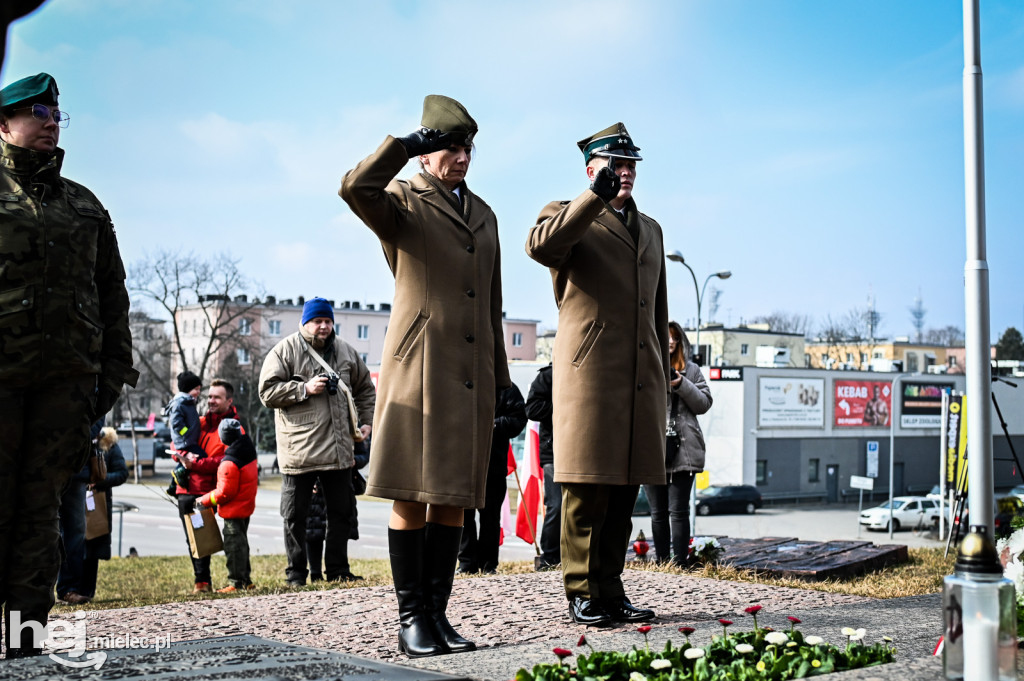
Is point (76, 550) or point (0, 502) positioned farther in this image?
point (76, 550)

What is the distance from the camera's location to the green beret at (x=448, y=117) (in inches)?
191

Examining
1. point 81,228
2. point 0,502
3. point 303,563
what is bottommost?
point 303,563

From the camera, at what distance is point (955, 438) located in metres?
20.6

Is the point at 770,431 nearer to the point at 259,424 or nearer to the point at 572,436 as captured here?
the point at 259,424

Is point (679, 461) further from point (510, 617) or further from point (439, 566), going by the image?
point (439, 566)

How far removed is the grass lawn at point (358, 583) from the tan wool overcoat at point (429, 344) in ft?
7.94

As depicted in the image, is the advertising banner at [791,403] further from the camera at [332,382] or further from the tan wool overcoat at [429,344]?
the tan wool overcoat at [429,344]

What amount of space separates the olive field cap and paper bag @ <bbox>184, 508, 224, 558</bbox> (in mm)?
4899

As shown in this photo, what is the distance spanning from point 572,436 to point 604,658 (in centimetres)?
188

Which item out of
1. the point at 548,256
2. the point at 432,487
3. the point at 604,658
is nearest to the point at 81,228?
the point at 432,487

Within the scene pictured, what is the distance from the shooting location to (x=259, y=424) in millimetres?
73625

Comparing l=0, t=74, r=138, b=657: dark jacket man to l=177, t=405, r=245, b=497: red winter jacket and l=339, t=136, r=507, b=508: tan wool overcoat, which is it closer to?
l=339, t=136, r=507, b=508: tan wool overcoat

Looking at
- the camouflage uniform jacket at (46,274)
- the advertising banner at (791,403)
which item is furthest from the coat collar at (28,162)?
the advertising banner at (791,403)

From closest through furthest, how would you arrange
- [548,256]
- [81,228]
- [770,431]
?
[81,228] → [548,256] → [770,431]
